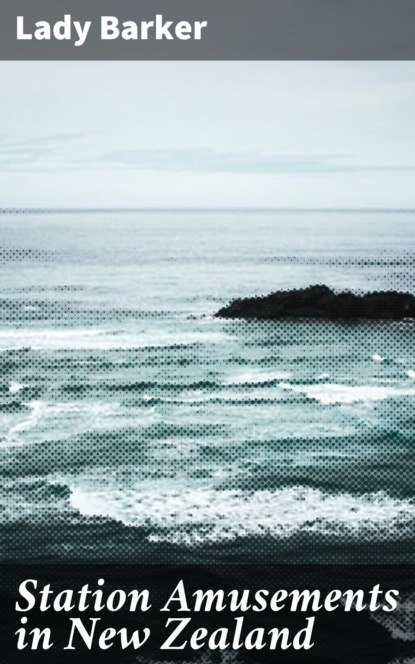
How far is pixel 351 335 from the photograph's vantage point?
15.9m

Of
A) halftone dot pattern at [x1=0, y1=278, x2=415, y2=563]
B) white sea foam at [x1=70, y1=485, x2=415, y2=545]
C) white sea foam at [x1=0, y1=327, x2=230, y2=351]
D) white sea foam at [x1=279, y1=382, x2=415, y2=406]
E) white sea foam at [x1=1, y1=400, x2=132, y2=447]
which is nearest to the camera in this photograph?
halftone dot pattern at [x1=0, y1=278, x2=415, y2=563]

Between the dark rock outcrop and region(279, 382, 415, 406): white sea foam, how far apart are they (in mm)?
1234

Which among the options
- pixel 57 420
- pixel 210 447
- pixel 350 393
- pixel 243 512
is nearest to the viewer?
pixel 243 512

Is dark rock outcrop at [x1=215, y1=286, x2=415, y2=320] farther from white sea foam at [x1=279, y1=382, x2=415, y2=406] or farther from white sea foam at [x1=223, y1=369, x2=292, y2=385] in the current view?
white sea foam at [x1=279, y1=382, x2=415, y2=406]

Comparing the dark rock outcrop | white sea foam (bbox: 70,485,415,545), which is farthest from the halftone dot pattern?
the dark rock outcrop

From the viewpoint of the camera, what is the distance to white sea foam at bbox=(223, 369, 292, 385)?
15172 millimetres

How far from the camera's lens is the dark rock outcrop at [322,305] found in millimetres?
14492

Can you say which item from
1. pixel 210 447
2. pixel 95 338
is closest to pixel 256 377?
pixel 210 447

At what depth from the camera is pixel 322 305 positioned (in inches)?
610

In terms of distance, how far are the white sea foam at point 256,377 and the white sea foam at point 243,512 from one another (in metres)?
3.18

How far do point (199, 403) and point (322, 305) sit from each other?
2.80m

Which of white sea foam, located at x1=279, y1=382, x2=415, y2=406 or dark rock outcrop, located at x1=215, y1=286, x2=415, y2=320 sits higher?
dark rock outcrop, located at x1=215, y1=286, x2=415, y2=320

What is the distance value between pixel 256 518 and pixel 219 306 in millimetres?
7018

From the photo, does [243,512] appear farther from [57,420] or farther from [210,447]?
[57,420]
